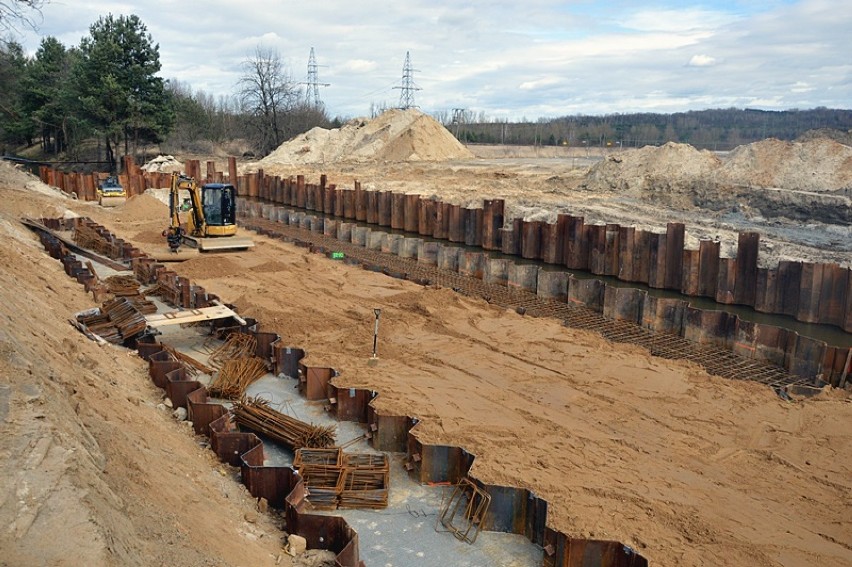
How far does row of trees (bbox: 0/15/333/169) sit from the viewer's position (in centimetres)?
4038

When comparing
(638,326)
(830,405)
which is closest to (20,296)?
(638,326)

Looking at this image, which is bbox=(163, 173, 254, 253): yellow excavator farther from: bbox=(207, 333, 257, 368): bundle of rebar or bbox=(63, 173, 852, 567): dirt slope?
bbox=(207, 333, 257, 368): bundle of rebar

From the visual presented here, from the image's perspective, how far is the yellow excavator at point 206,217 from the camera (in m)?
20.0

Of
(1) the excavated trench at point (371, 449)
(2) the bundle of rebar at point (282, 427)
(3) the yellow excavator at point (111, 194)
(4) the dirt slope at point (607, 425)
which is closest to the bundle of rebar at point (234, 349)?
(1) the excavated trench at point (371, 449)

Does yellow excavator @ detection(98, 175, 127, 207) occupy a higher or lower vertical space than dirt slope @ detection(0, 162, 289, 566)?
higher

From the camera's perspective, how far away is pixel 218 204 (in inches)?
797

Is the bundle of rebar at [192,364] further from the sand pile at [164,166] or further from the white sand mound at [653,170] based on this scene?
the sand pile at [164,166]

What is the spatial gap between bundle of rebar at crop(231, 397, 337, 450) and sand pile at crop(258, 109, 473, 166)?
38.1m

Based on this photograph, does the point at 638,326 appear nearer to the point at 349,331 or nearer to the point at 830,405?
the point at 830,405

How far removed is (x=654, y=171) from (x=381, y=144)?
25127 millimetres

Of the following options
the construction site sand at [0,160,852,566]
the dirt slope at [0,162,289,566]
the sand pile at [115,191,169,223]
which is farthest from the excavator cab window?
the dirt slope at [0,162,289,566]

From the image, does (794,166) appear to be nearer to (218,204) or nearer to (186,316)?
(218,204)

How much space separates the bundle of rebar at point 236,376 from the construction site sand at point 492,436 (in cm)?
86

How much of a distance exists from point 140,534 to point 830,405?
9561mm
